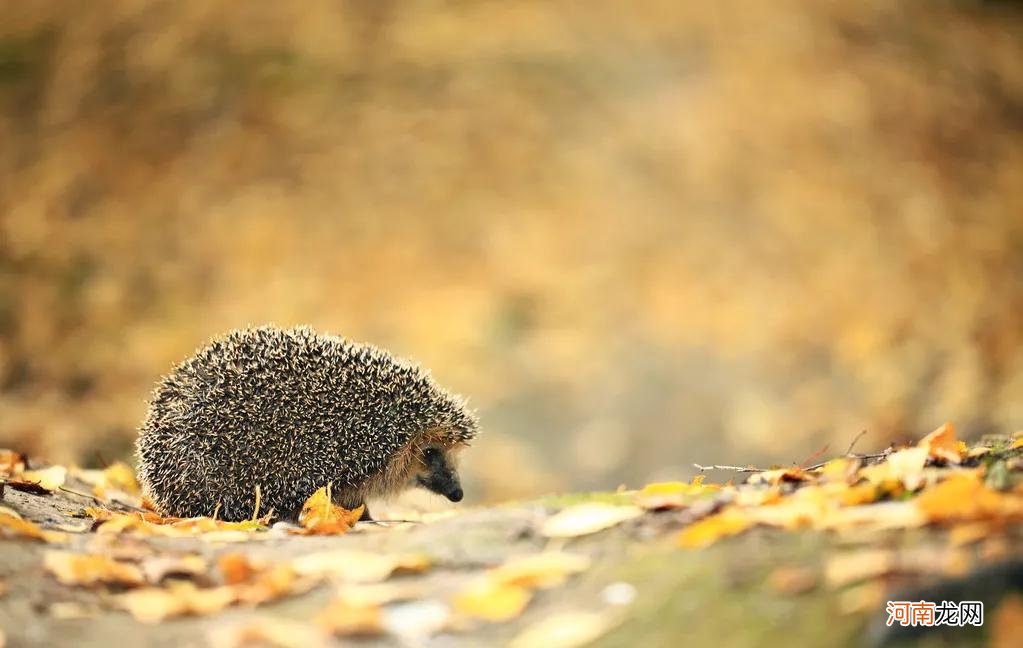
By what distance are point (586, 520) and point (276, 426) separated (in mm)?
1690

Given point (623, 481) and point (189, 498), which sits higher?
point (623, 481)

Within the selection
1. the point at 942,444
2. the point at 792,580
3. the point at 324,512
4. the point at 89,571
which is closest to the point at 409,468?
the point at 324,512

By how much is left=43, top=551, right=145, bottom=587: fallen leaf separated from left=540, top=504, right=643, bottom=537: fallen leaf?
46.0 inches

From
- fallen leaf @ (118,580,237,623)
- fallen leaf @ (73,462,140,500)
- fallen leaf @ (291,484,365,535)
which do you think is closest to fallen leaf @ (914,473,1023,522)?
fallen leaf @ (118,580,237,623)

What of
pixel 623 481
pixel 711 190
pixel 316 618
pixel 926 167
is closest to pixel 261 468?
pixel 316 618

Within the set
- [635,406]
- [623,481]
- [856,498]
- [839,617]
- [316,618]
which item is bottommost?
[316,618]

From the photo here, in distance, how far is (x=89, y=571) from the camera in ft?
8.43

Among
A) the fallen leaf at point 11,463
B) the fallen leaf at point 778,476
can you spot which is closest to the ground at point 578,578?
the fallen leaf at point 778,476

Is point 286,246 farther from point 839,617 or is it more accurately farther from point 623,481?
point 839,617

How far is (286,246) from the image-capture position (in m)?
9.06

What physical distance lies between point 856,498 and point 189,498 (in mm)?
2677

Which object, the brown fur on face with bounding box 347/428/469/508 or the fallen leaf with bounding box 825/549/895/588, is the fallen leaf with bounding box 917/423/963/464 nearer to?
the fallen leaf with bounding box 825/549/895/588

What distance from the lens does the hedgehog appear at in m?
3.90

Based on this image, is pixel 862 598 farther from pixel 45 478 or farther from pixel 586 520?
pixel 45 478
